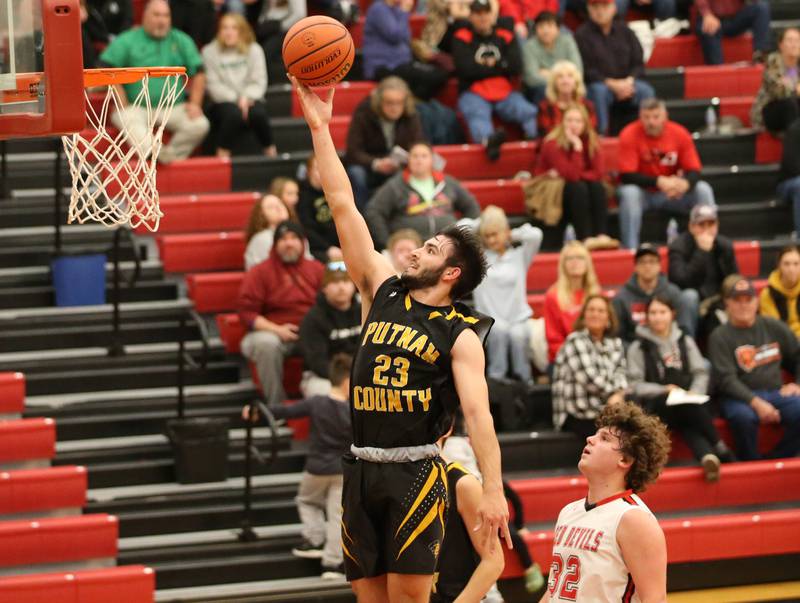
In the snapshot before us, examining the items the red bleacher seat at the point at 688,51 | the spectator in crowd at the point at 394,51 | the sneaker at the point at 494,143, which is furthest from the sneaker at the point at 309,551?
the red bleacher seat at the point at 688,51

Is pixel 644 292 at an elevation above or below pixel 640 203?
below

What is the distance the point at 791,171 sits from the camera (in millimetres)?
12039

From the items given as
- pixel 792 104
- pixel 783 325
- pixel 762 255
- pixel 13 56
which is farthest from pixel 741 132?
pixel 13 56

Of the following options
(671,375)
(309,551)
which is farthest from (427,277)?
(671,375)

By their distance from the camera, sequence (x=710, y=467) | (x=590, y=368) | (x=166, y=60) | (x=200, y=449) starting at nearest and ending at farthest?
(x=200, y=449) → (x=590, y=368) → (x=710, y=467) → (x=166, y=60)

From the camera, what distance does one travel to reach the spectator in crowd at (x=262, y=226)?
403 inches

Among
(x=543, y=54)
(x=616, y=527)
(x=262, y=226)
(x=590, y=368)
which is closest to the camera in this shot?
(x=616, y=527)

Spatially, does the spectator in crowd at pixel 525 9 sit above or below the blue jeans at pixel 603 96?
above

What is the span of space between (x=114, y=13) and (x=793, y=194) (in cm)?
537

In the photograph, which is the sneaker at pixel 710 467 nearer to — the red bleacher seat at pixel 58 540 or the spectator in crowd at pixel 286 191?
the spectator in crowd at pixel 286 191

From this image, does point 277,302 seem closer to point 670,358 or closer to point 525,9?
point 670,358

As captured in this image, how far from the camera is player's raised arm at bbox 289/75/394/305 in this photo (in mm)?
5598

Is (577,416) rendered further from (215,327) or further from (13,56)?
(13,56)

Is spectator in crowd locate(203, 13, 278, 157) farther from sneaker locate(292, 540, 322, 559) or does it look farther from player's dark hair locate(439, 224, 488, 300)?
player's dark hair locate(439, 224, 488, 300)
